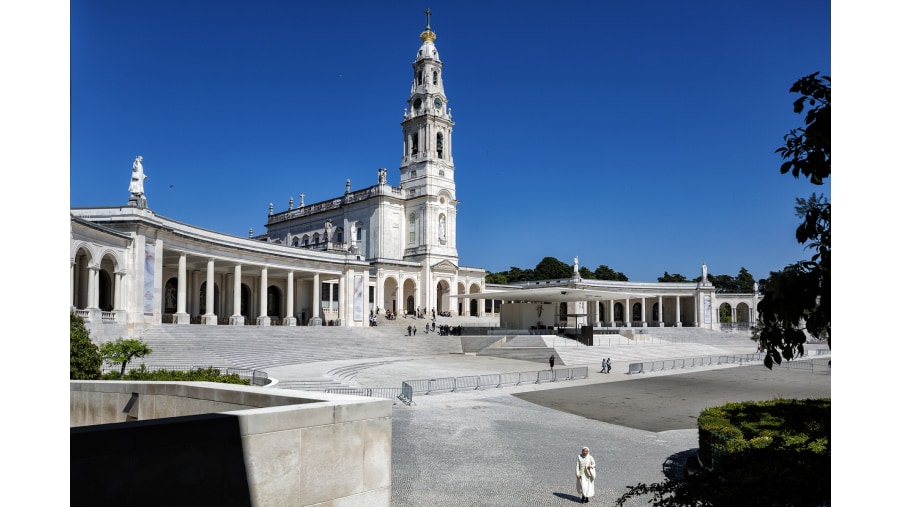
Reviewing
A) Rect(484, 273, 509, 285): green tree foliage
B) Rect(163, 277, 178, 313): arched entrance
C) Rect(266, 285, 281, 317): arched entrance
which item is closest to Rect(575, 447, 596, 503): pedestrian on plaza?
Rect(163, 277, 178, 313): arched entrance

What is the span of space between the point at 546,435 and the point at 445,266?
209 ft

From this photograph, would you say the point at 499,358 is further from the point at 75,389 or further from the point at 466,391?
the point at 75,389

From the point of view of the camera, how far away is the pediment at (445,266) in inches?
3172

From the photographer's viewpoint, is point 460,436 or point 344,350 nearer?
point 460,436

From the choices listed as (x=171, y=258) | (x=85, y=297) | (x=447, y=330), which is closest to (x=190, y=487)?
(x=85, y=297)

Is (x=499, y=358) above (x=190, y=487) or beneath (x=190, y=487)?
beneath

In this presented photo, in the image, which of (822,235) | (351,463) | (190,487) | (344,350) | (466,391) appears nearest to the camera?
(822,235)

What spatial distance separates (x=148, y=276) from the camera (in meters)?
37.5

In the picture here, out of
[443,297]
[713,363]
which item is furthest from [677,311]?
[713,363]

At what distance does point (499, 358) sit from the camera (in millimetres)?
45219

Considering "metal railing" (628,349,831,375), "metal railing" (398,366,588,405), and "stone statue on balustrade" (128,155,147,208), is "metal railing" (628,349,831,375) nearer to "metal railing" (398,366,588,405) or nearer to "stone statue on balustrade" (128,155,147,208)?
"metal railing" (398,366,588,405)

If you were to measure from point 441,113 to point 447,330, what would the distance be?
36645 mm

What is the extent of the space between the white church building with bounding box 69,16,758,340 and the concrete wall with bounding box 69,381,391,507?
27607 mm

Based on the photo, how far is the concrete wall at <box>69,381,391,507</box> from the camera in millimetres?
5617
